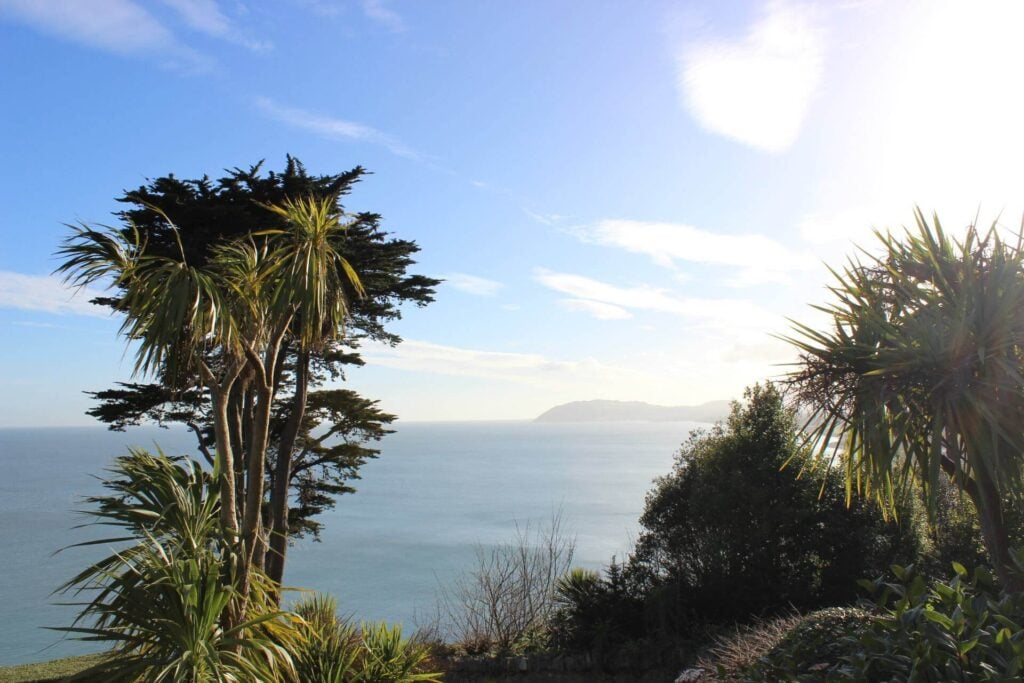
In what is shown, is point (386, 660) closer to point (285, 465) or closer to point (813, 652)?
point (813, 652)

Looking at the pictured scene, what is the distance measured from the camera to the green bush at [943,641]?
8.51ft

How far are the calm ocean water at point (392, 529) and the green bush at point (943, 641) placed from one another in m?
6.57

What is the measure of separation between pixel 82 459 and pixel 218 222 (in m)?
106

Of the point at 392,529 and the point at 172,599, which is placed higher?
the point at 172,599

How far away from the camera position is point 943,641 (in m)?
2.71

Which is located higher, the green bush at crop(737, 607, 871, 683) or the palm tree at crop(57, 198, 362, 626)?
the palm tree at crop(57, 198, 362, 626)

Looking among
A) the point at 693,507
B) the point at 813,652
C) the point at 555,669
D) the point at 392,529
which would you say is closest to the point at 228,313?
the point at 813,652

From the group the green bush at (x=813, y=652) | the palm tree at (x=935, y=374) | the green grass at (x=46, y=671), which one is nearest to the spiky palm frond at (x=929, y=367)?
the palm tree at (x=935, y=374)

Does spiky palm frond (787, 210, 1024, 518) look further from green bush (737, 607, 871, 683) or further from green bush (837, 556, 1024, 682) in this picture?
green bush (837, 556, 1024, 682)

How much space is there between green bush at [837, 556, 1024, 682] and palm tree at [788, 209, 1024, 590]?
2.53m

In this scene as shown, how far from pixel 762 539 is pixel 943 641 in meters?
7.77

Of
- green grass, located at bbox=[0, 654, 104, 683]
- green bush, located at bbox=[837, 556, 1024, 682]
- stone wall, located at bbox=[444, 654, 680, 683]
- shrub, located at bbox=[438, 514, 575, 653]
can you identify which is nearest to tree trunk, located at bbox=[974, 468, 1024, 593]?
green bush, located at bbox=[837, 556, 1024, 682]

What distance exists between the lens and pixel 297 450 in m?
14.6

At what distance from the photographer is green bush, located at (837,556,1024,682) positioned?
8.51ft
